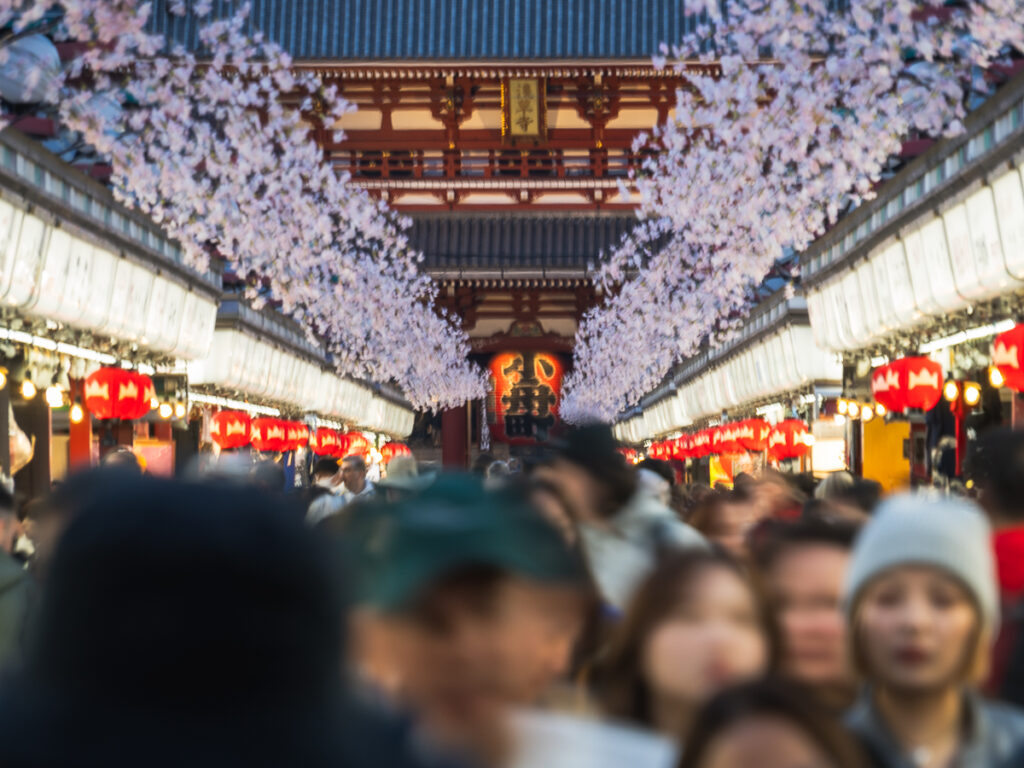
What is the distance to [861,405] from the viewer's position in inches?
692

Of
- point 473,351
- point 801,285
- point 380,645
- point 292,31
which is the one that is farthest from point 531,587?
point 473,351

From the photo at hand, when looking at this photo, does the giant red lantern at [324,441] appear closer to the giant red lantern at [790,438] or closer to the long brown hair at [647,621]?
the giant red lantern at [790,438]

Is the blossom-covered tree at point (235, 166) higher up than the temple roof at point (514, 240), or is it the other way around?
the temple roof at point (514, 240)

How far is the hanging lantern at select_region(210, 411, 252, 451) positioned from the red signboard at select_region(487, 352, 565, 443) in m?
26.9

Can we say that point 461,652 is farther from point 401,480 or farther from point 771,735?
point 401,480

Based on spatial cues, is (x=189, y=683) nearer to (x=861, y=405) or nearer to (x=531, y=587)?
(x=531, y=587)

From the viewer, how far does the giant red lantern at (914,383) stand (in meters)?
13.2

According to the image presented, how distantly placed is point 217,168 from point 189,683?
1663cm

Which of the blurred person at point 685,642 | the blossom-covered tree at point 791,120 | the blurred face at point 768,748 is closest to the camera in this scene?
the blurred face at point 768,748

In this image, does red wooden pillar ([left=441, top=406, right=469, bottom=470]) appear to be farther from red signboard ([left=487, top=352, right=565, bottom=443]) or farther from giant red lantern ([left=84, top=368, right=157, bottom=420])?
giant red lantern ([left=84, top=368, right=157, bottom=420])

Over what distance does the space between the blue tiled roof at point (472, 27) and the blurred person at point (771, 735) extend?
23.5 meters

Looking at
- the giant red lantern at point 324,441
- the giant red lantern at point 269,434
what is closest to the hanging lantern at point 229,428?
the giant red lantern at point 269,434

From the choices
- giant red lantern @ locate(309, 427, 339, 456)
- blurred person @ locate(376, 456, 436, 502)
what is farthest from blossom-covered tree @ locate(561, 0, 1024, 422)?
giant red lantern @ locate(309, 427, 339, 456)

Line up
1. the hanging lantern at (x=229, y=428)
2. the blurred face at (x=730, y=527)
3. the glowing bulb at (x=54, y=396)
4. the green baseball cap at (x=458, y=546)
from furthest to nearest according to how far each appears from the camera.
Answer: the hanging lantern at (x=229, y=428) → the glowing bulb at (x=54, y=396) → the blurred face at (x=730, y=527) → the green baseball cap at (x=458, y=546)
